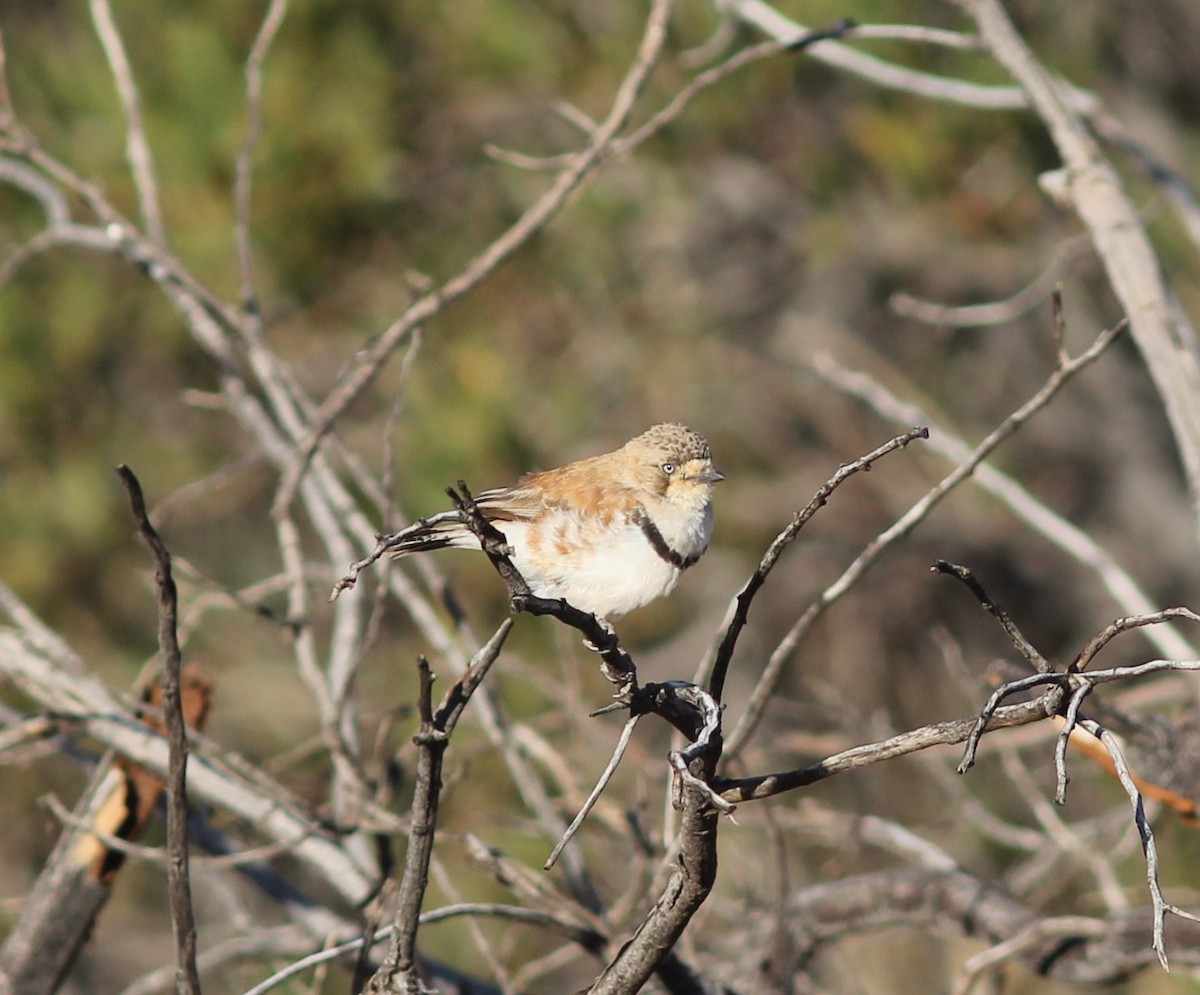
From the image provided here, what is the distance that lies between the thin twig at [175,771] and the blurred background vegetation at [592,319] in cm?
464

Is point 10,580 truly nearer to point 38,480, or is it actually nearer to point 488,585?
point 38,480

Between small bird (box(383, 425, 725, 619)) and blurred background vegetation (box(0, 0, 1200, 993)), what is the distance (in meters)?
A: 3.49

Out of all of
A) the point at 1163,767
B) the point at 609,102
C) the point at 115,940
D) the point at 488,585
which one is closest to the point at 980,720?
the point at 1163,767

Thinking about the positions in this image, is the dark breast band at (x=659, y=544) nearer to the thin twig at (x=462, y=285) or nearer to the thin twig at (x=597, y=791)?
the thin twig at (x=462, y=285)

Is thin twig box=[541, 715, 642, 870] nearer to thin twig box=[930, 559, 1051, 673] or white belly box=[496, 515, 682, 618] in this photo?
thin twig box=[930, 559, 1051, 673]

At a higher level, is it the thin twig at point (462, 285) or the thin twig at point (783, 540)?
the thin twig at point (462, 285)

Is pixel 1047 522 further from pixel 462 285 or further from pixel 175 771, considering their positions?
pixel 175 771

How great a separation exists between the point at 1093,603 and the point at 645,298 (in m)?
3.52

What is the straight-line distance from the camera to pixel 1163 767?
3.66 metres

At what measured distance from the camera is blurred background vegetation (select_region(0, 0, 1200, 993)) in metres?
7.72

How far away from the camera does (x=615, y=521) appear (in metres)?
3.65

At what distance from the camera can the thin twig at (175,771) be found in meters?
Result: 2.40

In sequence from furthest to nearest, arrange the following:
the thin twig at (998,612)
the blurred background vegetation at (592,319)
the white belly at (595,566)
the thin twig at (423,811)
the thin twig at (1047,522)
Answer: the blurred background vegetation at (592,319) → the thin twig at (1047,522) → the white belly at (595,566) → the thin twig at (423,811) → the thin twig at (998,612)

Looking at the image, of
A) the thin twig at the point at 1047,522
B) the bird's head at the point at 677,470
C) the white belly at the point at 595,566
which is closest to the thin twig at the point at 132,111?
the white belly at the point at 595,566
